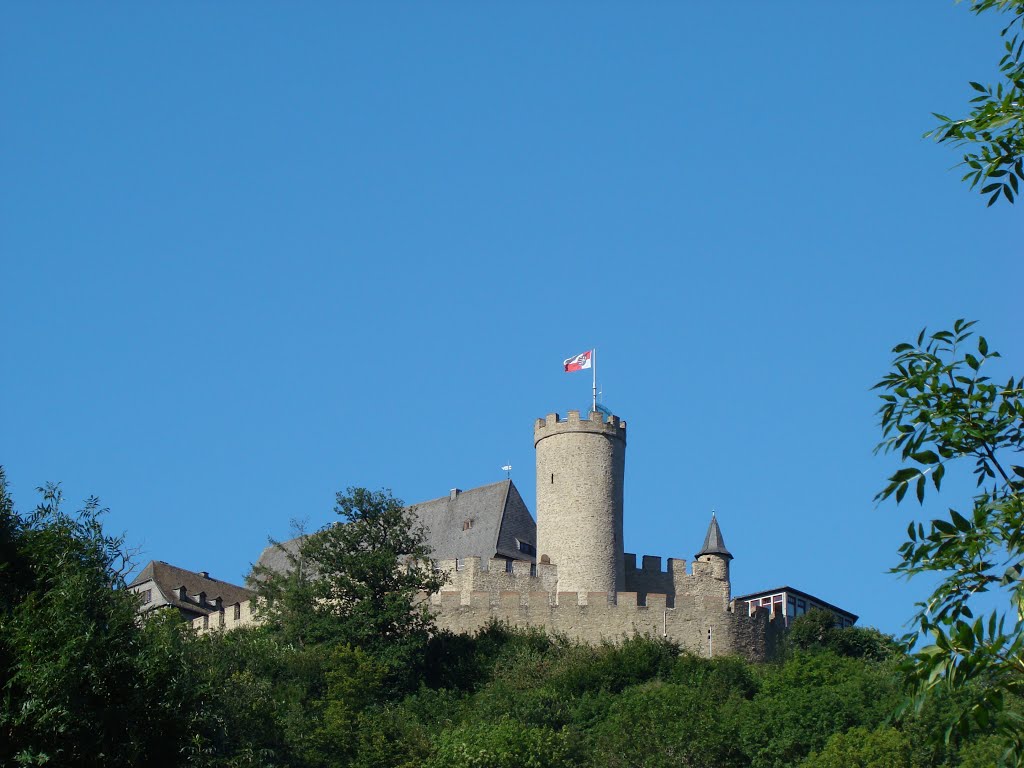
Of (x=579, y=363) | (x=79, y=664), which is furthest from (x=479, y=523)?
(x=79, y=664)

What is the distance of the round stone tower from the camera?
172 ft

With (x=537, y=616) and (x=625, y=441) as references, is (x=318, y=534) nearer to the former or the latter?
(x=537, y=616)

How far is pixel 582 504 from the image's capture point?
52844mm

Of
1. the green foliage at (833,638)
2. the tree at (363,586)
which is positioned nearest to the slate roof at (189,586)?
the tree at (363,586)

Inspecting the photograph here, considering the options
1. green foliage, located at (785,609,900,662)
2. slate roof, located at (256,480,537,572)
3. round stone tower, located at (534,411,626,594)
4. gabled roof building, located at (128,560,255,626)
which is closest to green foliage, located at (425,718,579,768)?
round stone tower, located at (534,411,626,594)

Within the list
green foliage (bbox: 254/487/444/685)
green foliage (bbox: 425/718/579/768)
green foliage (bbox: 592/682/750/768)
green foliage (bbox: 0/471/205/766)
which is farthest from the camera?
green foliage (bbox: 254/487/444/685)

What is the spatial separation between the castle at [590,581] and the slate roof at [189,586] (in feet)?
29.8

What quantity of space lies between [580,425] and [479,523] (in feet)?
26.2

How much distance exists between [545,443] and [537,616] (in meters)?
6.36

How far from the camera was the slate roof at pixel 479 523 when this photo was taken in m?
59.0

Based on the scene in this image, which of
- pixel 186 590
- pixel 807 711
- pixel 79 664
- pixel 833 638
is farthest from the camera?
pixel 186 590

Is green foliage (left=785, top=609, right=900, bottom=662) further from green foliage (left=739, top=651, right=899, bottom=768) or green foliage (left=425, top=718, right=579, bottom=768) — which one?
green foliage (left=425, top=718, right=579, bottom=768)

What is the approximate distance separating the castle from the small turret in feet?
0.15

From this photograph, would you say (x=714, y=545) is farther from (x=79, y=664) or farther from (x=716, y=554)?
(x=79, y=664)
